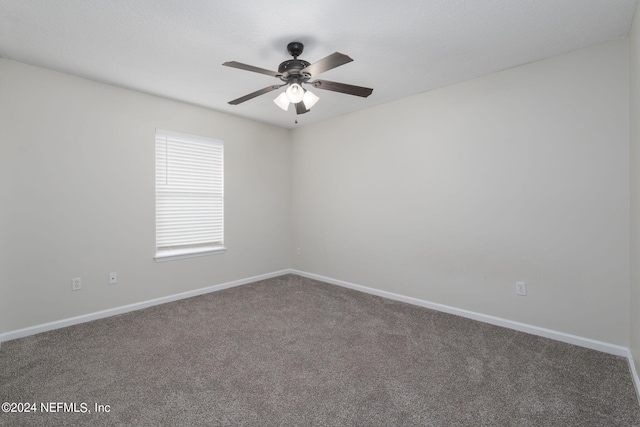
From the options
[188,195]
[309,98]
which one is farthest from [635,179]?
[188,195]

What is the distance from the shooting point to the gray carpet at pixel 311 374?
170 centimetres

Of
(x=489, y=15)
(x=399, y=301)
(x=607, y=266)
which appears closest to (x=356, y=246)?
(x=399, y=301)

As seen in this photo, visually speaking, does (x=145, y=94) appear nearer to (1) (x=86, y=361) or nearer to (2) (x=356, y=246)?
(1) (x=86, y=361)

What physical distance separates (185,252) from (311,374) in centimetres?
247

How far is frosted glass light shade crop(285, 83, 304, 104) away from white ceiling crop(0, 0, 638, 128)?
1.25 ft

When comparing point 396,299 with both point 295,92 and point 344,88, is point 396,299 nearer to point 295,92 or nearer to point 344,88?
point 344,88

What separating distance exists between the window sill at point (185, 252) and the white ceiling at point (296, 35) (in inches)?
76.9

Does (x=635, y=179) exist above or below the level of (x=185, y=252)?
above

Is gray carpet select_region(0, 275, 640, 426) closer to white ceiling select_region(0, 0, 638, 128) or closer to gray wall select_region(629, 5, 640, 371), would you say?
gray wall select_region(629, 5, 640, 371)

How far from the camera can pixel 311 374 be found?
6.93ft

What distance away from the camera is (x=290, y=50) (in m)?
2.38

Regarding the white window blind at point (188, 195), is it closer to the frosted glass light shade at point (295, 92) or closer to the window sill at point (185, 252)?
the window sill at point (185, 252)

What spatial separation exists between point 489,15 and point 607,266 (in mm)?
2146

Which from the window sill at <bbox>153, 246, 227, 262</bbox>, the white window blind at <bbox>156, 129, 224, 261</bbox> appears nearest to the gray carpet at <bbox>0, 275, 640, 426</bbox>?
the window sill at <bbox>153, 246, 227, 262</bbox>
